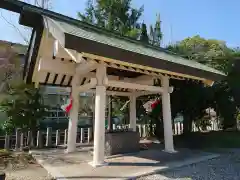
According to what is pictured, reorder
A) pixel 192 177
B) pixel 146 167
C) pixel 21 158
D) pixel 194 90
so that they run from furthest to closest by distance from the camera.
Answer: pixel 194 90
pixel 21 158
pixel 146 167
pixel 192 177

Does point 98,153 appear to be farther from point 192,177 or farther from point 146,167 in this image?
point 192,177

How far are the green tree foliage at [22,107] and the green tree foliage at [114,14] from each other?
1090cm

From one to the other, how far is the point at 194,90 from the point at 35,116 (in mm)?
6907

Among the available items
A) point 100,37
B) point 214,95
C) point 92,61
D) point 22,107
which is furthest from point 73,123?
point 214,95

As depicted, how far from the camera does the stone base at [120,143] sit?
6254 mm

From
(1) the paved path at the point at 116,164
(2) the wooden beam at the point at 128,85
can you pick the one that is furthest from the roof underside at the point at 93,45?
(1) the paved path at the point at 116,164

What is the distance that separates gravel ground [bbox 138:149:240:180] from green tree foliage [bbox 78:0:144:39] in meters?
13.9

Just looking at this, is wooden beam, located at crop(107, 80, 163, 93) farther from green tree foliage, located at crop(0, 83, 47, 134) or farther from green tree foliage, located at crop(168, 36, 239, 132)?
green tree foliage, located at crop(0, 83, 47, 134)

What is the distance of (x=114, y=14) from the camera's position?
17859 millimetres

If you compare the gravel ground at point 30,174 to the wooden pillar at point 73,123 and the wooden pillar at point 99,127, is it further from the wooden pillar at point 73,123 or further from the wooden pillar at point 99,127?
the wooden pillar at point 73,123

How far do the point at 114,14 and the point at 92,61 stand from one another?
1418 cm

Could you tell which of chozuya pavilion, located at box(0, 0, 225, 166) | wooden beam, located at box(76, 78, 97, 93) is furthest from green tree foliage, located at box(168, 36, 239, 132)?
wooden beam, located at box(76, 78, 97, 93)

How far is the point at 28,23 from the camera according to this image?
5.50m

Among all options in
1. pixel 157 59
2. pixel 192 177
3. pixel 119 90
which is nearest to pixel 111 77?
pixel 119 90
